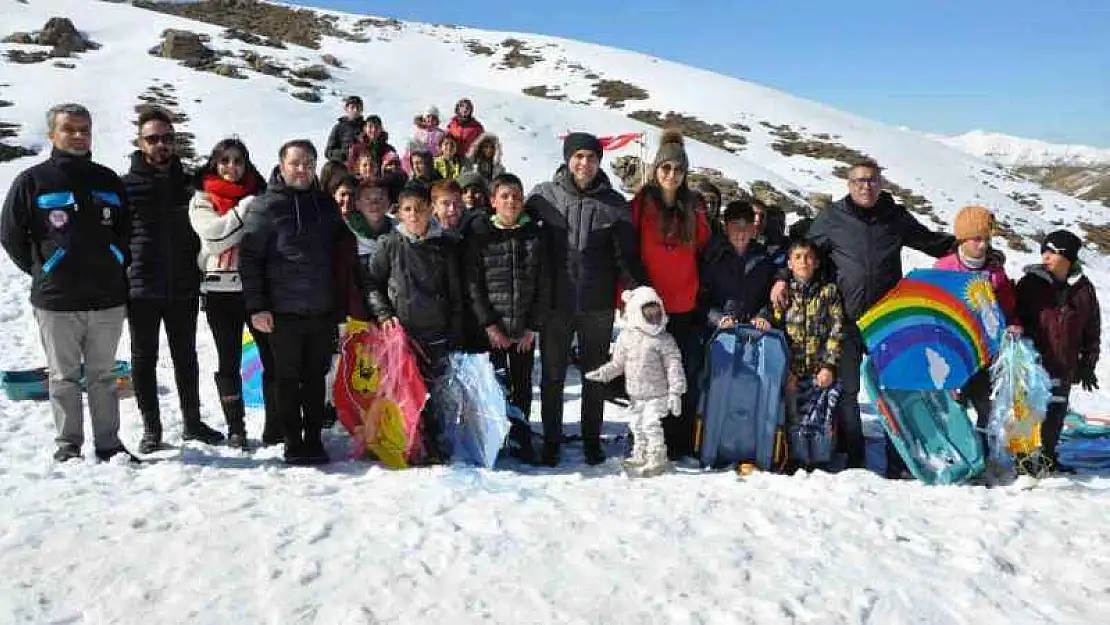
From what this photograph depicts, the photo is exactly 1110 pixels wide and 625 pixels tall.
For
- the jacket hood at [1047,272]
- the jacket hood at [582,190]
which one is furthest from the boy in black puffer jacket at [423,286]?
the jacket hood at [1047,272]

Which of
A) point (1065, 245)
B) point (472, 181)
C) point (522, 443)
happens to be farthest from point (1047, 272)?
point (472, 181)

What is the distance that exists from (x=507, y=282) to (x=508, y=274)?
58mm

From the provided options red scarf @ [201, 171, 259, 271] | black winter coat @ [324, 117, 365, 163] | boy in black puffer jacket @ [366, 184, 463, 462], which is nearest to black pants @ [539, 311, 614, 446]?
boy in black puffer jacket @ [366, 184, 463, 462]

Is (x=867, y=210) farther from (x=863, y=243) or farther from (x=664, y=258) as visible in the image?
(x=664, y=258)

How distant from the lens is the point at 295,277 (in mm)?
4676

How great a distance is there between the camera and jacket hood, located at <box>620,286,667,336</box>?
15.8 ft

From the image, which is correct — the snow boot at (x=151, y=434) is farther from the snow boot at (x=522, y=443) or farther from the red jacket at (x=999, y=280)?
the red jacket at (x=999, y=280)

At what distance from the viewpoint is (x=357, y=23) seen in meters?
56.4

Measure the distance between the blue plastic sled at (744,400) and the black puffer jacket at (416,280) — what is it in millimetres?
1904

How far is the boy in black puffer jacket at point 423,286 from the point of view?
4852 millimetres

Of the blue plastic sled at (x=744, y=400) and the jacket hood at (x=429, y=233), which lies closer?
the jacket hood at (x=429, y=233)

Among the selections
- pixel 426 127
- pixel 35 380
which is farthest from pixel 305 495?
pixel 426 127

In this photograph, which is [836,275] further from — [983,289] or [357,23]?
[357,23]

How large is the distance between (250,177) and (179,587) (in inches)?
120
